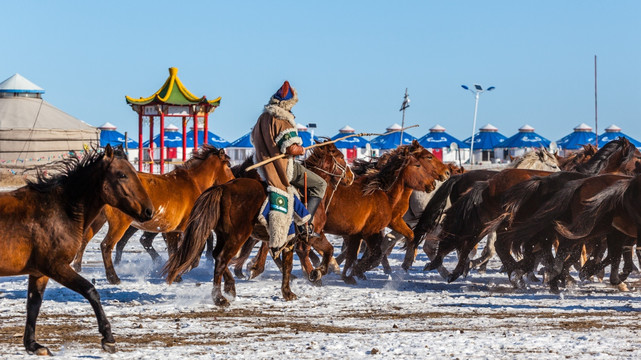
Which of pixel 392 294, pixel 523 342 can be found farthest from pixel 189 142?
pixel 523 342

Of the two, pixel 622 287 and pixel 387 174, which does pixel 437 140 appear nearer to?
pixel 387 174

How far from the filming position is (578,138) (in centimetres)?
6009

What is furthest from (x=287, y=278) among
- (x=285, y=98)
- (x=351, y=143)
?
(x=351, y=143)

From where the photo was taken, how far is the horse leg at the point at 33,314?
6.90 meters

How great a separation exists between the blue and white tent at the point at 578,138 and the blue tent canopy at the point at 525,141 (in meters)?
1.21

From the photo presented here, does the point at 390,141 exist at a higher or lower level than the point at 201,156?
higher

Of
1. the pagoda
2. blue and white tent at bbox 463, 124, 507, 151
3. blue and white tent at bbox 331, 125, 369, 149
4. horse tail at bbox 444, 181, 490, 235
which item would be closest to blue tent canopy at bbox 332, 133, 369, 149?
blue and white tent at bbox 331, 125, 369, 149

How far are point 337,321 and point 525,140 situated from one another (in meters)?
52.6

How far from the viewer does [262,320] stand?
340 inches

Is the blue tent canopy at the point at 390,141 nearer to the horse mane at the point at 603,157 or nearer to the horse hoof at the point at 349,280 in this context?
the horse mane at the point at 603,157

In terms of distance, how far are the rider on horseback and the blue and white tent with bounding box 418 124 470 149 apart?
162ft

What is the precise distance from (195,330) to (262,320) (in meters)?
0.82

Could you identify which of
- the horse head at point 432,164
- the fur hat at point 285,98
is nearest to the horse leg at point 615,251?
the horse head at point 432,164

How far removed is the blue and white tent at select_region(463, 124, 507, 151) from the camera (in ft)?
203
